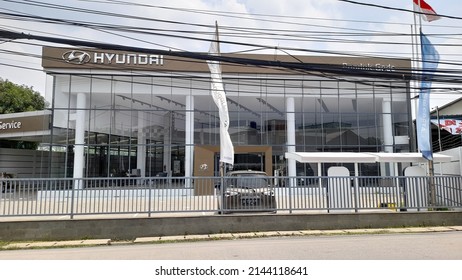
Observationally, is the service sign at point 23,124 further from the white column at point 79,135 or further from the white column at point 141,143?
the white column at point 141,143

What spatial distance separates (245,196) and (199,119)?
1194 cm

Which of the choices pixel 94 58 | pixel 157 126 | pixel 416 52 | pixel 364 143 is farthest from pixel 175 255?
pixel 364 143

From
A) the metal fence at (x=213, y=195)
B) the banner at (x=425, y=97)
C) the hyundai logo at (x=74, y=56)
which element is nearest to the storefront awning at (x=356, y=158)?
the banner at (x=425, y=97)

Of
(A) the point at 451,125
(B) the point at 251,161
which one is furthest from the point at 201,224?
(A) the point at 451,125

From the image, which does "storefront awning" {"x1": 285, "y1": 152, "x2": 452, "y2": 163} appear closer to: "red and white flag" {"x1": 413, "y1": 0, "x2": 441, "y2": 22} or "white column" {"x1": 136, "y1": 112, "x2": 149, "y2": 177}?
"red and white flag" {"x1": 413, "y1": 0, "x2": 441, "y2": 22}

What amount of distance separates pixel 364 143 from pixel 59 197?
18.4 metres

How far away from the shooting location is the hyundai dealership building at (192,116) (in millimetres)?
20078

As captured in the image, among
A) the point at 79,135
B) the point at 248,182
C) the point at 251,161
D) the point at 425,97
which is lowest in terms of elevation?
the point at 248,182

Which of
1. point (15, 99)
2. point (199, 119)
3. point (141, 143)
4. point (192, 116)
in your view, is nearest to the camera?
point (141, 143)

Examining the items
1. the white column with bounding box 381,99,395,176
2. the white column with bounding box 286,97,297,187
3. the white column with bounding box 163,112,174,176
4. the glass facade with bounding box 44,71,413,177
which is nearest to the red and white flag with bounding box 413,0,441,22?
the glass facade with bounding box 44,71,413,177

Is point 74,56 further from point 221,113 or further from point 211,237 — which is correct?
point 211,237

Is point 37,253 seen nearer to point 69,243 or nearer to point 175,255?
point 69,243

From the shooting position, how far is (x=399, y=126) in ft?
72.6

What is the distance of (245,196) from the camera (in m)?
9.99
